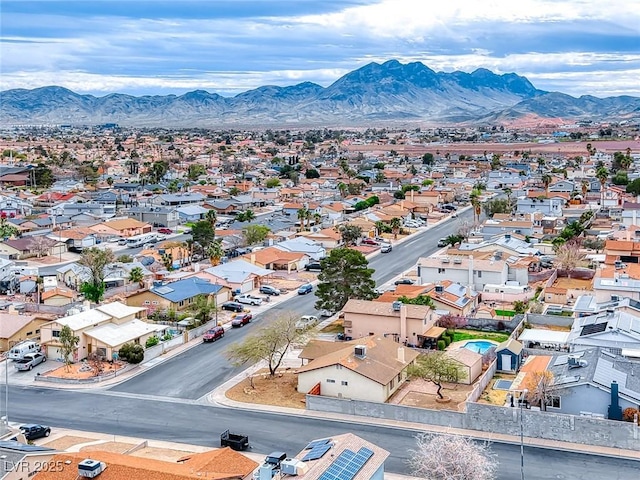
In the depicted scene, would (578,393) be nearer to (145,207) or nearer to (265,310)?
(265,310)

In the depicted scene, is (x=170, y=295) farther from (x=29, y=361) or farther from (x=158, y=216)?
(x=158, y=216)

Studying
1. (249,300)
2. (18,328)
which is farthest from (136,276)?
(18,328)

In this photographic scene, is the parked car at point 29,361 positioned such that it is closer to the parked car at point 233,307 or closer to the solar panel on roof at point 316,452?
the parked car at point 233,307

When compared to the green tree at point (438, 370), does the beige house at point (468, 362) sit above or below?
below

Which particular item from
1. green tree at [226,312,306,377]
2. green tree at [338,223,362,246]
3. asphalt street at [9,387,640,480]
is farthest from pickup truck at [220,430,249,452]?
green tree at [338,223,362,246]

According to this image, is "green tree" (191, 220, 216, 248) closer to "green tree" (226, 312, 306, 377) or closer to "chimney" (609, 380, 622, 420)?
"green tree" (226, 312, 306, 377)

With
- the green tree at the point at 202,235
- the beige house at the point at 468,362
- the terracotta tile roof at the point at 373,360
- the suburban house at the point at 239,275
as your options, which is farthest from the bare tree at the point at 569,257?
the green tree at the point at 202,235
